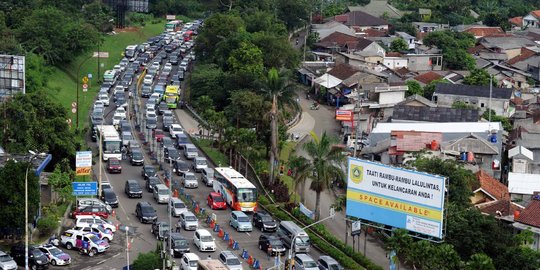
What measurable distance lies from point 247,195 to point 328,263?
1198 cm

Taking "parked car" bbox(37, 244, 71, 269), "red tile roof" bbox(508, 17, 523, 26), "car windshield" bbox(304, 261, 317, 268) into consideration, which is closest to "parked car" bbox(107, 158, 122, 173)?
"parked car" bbox(37, 244, 71, 269)

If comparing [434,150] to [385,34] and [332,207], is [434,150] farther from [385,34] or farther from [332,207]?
[385,34]

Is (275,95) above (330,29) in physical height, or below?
above

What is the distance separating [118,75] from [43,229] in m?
52.1

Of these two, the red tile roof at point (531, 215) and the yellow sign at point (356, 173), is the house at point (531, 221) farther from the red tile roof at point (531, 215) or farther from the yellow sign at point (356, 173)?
the yellow sign at point (356, 173)

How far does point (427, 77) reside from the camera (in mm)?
114688

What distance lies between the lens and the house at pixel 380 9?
166 meters

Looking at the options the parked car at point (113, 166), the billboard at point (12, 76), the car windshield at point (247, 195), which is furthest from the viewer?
the billboard at point (12, 76)

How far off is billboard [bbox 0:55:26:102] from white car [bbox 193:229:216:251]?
25337 millimetres

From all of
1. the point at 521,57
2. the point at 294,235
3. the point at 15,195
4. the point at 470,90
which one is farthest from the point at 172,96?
the point at 521,57

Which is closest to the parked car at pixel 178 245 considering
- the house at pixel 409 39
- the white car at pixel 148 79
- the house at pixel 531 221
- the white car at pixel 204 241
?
the white car at pixel 204 241

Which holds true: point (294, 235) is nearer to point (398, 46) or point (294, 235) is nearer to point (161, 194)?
point (161, 194)

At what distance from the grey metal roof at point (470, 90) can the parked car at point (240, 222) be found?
45.1 meters

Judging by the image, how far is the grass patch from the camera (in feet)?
261
